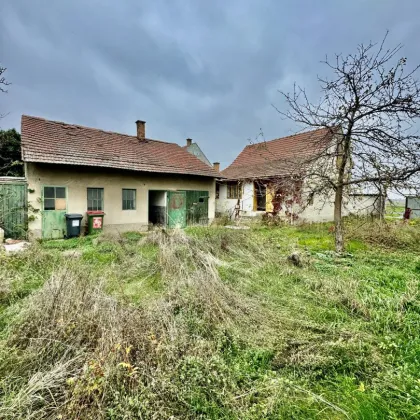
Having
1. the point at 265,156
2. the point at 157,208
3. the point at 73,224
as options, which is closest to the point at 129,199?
the point at 157,208

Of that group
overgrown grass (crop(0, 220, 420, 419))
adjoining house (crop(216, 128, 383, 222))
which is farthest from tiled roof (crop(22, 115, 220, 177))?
overgrown grass (crop(0, 220, 420, 419))

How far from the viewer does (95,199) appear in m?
10.6

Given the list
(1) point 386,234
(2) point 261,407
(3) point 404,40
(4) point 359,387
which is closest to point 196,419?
(2) point 261,407

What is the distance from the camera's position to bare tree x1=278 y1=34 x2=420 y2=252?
5.62 metres

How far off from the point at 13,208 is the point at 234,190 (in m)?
13.1

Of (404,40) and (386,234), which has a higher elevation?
(404,40)

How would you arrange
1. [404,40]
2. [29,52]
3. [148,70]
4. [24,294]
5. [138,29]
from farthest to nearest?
[148,70]
[138,29]
[29,52]
[404,40]
[24,294]

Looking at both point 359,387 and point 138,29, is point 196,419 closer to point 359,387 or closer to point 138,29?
point 359,387

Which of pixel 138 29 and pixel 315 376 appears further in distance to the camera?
pixel 138 29

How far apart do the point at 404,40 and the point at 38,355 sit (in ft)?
29.1

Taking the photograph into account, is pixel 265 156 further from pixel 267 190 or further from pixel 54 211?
pixel 54 211

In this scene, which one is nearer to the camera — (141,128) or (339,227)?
(339,227)

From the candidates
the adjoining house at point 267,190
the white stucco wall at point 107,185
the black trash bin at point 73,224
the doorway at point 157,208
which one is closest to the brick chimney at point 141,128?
the white stucco wall at point 107,185

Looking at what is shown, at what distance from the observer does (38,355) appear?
Result: 2.30 meters
